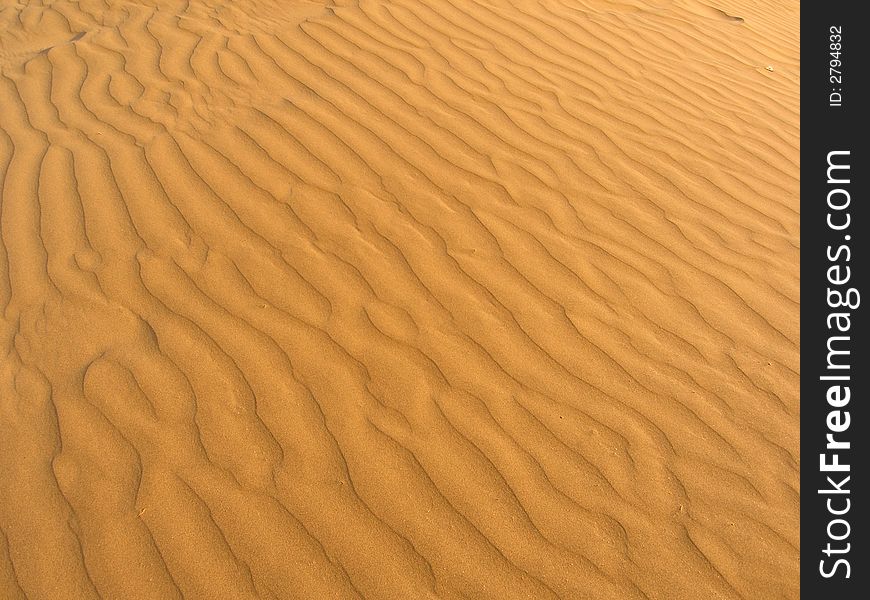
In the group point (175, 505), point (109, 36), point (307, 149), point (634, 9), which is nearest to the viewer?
point (175, 505)

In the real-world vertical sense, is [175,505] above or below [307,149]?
below

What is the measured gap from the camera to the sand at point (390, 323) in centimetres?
249

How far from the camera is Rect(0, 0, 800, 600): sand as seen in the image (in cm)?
249

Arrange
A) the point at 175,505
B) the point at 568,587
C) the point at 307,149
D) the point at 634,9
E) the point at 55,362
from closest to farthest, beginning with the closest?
1. the point at 568,587
2. the point at 175,505
3. the point at 55,362
4. the point at 307,149
5. the point at 634,9

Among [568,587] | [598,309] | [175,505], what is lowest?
[175,505]

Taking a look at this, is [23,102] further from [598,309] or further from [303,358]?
[598,309]

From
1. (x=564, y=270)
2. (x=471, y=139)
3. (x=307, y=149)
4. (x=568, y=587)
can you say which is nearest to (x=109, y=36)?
(x=307, y=149)

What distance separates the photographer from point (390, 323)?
321cm

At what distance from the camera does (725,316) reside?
11.0ft
